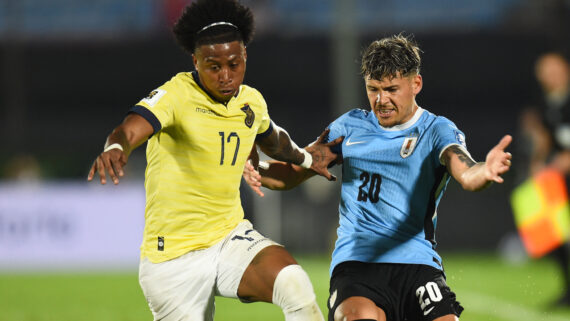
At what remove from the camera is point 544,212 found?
909cm

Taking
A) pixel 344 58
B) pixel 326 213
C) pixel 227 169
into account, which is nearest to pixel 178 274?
pixel 227 169

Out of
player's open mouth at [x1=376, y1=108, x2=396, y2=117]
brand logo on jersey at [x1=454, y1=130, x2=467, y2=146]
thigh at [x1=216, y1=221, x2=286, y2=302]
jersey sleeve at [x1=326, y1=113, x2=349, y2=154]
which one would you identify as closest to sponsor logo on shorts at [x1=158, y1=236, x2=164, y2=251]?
thigh at [x1=216, y1=221, x2=286, y2=302]

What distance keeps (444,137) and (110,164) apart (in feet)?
5.58

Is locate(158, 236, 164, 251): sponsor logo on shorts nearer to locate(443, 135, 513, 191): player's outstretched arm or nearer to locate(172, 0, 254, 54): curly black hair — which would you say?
locate(172, 0, 254, 54): curly black hair

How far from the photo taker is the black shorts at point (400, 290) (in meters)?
4.49

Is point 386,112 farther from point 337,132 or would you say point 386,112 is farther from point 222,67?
point 222,67

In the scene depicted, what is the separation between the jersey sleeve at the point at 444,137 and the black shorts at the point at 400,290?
581 millimetres

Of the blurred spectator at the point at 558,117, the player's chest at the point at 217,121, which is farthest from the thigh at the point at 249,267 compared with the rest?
the blurred spectator at the point at 558,117

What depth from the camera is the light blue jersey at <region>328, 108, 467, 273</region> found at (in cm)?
471

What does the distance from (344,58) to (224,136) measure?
1372cm

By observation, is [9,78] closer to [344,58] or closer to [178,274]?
[344,58]

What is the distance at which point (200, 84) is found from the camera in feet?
16.2

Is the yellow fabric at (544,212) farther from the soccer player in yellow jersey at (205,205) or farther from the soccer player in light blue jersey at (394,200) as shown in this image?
the soccer player in yellow jersey at (205,205)

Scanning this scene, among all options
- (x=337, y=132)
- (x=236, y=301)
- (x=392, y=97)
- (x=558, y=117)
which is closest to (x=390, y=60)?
(x=392, y=97)
